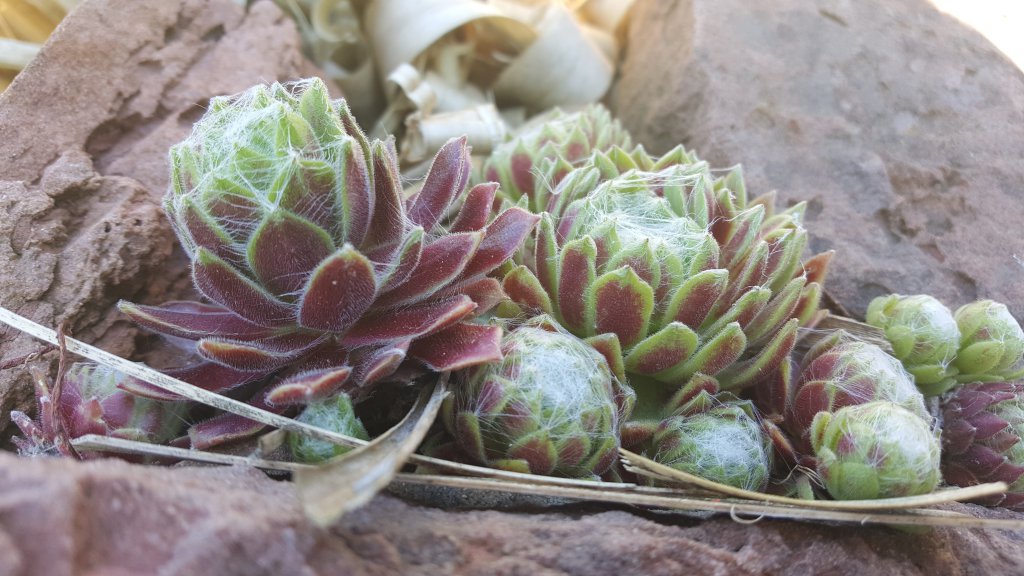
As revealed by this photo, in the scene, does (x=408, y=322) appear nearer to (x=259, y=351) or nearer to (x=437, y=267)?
(x=437, y=267)

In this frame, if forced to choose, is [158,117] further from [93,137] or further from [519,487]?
[519,487]

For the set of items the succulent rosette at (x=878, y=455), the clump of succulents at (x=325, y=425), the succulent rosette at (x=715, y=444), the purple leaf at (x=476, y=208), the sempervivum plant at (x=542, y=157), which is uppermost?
the purple leaf at (x=476, y=208)

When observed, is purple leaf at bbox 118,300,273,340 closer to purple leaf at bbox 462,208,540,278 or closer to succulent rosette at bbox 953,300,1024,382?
purple leaf at bbox 462,208,540,278

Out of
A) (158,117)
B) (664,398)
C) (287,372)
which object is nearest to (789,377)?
(664,398)

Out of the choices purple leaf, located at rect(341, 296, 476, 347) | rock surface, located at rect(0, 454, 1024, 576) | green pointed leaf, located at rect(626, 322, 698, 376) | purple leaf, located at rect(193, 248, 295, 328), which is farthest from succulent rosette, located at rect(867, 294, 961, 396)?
purple leaf, located at rect(193, 248, 295, 328)

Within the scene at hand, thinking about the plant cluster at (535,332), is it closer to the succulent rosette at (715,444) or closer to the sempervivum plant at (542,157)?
the succulent rosette at (715,444)

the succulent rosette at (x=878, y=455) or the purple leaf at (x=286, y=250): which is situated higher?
the purple leaf at (x=286, y=250)

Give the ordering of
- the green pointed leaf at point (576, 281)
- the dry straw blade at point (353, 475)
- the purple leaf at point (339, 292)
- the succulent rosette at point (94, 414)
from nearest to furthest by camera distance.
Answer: the dry straw blade at point (353, 475)
the purple leaf at point (339, 292)
the succulent rosette at point (94, 414)
the green pointed leaf at point (576, 281)

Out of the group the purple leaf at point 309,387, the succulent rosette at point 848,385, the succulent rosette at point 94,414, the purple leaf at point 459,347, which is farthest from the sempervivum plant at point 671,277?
the succulent rosette at point 94,414
